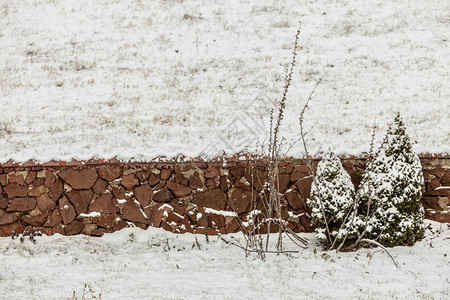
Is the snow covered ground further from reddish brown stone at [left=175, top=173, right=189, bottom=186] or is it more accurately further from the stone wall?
reddish brown stone at [left=175, top=173, right=189, bottom=186]

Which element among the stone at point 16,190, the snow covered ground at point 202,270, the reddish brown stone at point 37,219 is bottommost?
the snow covered ground at point 202,270

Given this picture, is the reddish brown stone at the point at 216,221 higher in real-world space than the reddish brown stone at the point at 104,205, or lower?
lower

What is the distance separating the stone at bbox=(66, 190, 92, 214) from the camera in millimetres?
7043

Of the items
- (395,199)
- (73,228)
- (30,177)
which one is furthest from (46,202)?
(395,199)

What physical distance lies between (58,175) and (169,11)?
8280 millimetres

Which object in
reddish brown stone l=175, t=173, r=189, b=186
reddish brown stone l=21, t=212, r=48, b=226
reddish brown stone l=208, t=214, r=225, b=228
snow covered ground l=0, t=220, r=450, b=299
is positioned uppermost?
reddish brown stone l=175, t=173, r=189, b=186

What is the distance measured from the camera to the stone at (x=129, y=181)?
6.99 meters

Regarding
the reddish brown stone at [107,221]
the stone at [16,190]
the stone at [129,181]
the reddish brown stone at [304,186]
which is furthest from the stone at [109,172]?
the reddish brown stone at [304,186]

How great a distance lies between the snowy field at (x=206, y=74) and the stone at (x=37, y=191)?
0.49m

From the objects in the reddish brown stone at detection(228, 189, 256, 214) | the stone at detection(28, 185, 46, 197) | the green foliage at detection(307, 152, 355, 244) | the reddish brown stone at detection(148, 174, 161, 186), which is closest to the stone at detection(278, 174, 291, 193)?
the reddish brown stone at detection(228, 189, 256, 214)

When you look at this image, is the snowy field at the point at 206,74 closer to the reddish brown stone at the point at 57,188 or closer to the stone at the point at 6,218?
the reddish brown stone at the point at 57,188

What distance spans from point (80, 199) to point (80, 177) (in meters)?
0.37

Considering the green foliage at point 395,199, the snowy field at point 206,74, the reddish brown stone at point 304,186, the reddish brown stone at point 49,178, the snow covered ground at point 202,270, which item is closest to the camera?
the snow covered ground at point 202,270

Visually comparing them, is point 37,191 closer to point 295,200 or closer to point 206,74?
point 295,200
